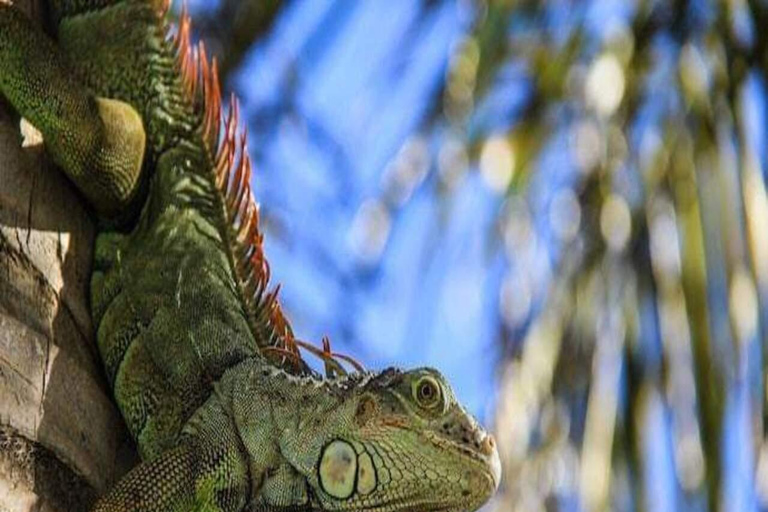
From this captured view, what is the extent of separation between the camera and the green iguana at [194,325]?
335 centimetres

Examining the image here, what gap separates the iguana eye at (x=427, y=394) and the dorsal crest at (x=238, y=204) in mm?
312

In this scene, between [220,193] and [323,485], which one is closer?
[323,485]

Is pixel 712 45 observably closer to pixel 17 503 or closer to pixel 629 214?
pixel 629 214

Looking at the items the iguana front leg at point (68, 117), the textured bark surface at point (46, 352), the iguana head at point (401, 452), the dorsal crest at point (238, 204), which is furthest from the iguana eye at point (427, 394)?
the iguana front leg at point (68, 117)

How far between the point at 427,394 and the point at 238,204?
75 cm

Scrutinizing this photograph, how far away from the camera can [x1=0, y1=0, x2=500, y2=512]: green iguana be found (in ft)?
11.0

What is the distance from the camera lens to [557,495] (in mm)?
4668

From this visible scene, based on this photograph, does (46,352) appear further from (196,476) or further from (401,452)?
(401,452)

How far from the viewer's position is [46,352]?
2.98 m

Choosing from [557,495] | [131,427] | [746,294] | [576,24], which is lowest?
[131,427]

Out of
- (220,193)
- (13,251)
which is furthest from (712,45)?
(13,251)

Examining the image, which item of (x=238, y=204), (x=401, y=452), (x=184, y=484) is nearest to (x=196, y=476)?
(x=184, y=484)

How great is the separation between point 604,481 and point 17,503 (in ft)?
7.31

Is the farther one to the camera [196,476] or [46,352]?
[196,476]
